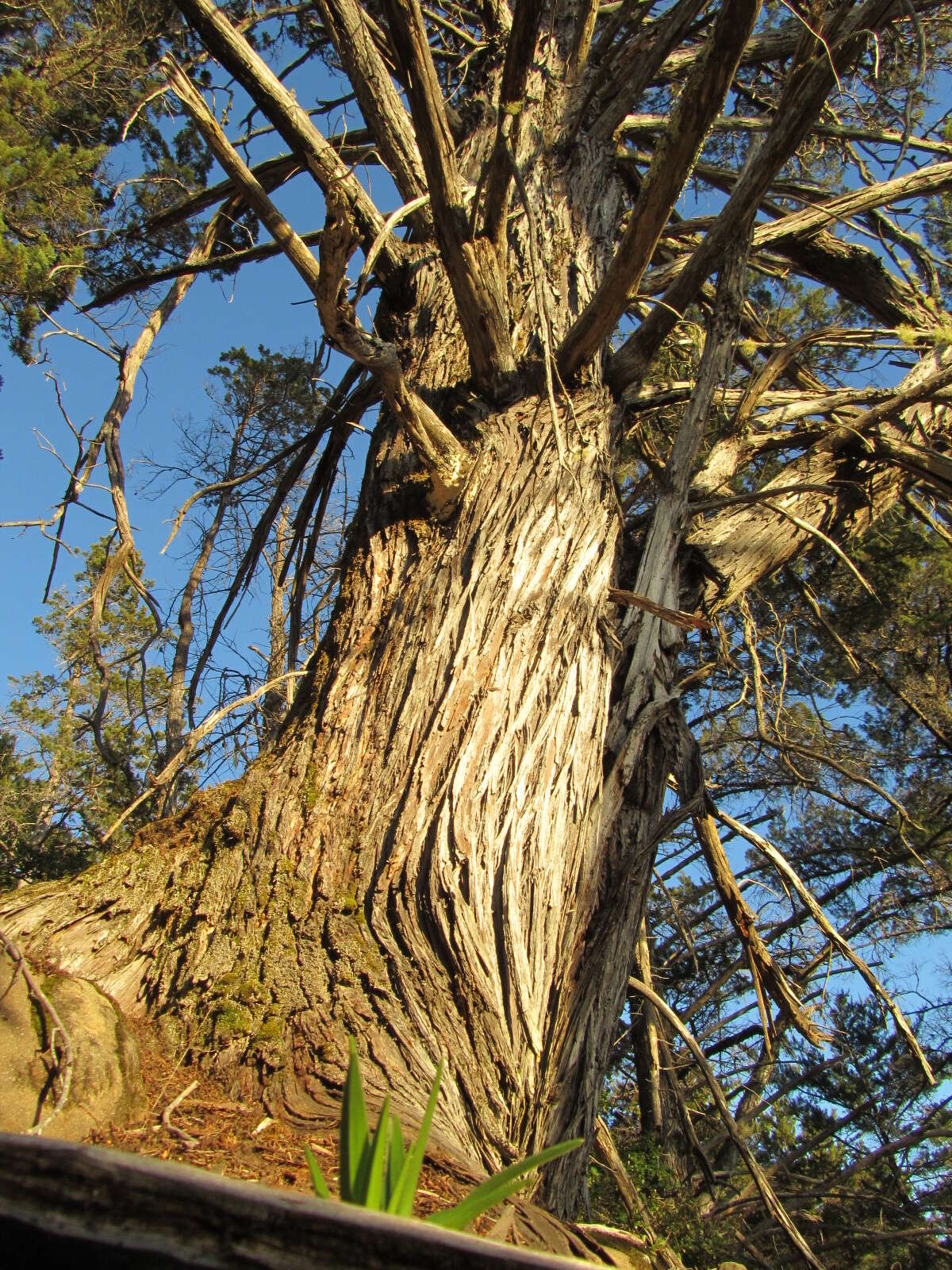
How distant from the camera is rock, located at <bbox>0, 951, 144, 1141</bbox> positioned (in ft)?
4.95

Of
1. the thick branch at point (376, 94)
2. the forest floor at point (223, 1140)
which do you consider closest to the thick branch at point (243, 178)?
the thick branch at point (376, 94)

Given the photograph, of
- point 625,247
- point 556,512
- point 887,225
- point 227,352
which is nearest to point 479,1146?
point 556,512

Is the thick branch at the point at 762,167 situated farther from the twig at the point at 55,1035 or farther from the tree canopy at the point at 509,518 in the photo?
the twig at the point at 55,1035

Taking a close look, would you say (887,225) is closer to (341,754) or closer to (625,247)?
(625,247)

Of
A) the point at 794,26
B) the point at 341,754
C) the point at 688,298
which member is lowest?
the point at 341,754

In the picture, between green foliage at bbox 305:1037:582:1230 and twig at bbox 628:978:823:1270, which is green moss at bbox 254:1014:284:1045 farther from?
twig at bbox 628:978:823:1270

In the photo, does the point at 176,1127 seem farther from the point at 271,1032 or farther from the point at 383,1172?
the point at 383,1172

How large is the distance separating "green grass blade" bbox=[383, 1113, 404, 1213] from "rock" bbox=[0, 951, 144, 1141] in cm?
79

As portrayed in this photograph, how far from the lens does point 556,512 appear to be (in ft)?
8.43

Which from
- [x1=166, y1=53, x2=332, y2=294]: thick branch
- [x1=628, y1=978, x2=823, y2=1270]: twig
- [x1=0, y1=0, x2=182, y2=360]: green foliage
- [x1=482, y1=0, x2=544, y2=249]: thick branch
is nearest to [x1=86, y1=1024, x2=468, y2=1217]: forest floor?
[x1=628, y1=978, x2=823, y2=1270]: twig

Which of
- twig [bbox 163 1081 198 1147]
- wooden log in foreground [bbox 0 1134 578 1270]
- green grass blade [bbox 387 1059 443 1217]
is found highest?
green grass blade [bbox 387 1059 443 1217]

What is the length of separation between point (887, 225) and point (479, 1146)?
15.3ft

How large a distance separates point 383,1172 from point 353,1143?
0.15ft

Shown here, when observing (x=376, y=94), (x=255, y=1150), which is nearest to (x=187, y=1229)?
(x=255, y=1150)
